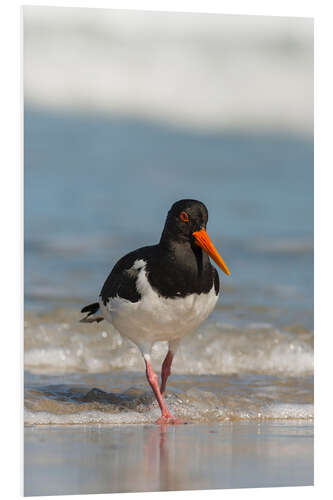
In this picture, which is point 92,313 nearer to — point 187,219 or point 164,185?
point 164,185

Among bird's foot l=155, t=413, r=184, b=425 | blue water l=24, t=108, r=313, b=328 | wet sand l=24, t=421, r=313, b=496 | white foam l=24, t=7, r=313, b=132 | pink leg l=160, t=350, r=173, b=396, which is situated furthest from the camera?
pink leg l=160, t=350, r=173, b=396

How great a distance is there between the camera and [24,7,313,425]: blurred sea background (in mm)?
6340

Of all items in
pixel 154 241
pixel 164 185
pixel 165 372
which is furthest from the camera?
pixel 154 241

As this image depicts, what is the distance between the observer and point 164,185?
324 inches

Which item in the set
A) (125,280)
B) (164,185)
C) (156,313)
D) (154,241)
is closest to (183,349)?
(154,241)

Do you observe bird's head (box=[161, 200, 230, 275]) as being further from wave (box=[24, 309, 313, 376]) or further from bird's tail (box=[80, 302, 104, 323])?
wave (box=[24, 309, 313, 376])

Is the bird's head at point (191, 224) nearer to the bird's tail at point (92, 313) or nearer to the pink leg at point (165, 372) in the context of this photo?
the pink leg at point (165, 372)

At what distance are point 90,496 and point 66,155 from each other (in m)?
2.78

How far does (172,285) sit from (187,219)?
452 mm

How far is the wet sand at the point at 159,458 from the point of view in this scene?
5379 mm

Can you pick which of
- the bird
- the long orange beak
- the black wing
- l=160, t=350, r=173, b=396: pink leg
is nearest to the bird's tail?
the black wing

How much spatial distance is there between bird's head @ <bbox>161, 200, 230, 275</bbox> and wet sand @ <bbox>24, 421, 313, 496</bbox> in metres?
1.17
